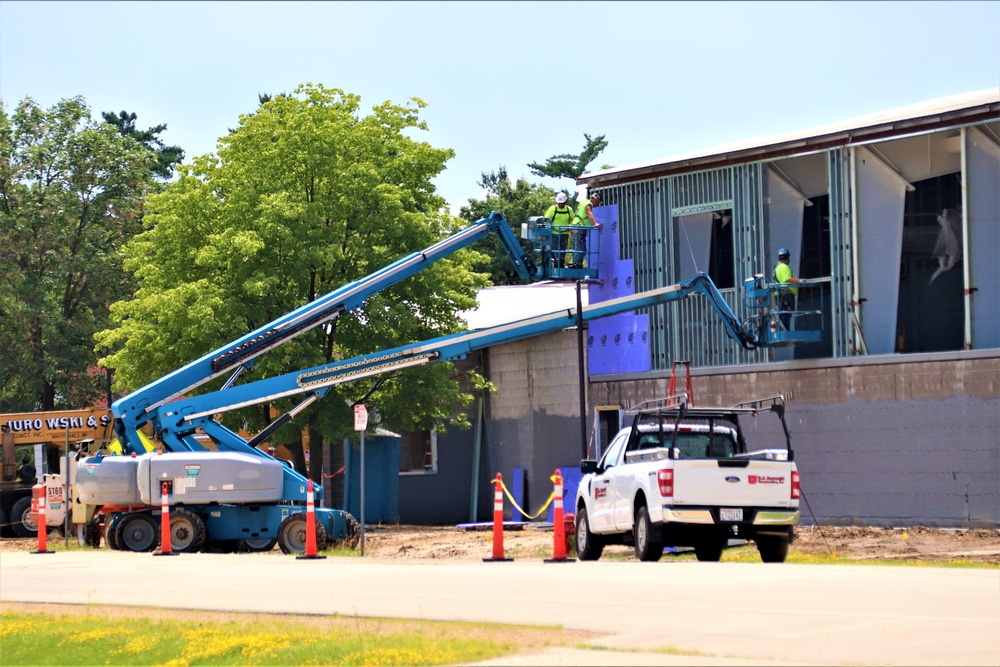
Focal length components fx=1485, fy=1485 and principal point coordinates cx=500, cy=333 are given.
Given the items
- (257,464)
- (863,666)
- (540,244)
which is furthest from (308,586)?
(540,244)

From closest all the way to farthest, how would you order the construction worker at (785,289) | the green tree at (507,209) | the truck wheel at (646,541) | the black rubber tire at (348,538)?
1. the truck wheel at (646,541)
2. the black rubber tire at (348,538)
3. the construction worker at (785,289)
4. the green tree at (507,209)

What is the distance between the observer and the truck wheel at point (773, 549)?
805 inches

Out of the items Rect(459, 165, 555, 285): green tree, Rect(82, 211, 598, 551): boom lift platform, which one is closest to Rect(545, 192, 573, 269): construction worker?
Rect(82, 211, 598, 551): boom lift platform

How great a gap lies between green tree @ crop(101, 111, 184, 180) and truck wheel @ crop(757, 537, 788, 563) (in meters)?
65.4

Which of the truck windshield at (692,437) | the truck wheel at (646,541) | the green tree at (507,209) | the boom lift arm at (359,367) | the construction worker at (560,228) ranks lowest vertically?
the truck wheel at (646,541)

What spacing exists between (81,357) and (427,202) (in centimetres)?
1939

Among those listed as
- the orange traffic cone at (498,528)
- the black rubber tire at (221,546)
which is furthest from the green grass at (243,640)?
the black rubber tire at (221,546)

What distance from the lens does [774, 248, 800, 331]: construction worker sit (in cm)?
3131

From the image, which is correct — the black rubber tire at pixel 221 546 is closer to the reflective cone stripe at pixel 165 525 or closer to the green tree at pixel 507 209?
the reflective cone stripe at pixel 165 525

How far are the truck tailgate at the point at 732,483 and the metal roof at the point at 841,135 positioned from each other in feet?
39.7

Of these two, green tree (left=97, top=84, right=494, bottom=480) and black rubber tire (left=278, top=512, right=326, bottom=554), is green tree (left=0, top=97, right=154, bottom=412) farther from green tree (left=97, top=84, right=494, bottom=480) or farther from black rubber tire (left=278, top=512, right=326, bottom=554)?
black rubber tire (left=278, top=512, right=326, bottom=554)

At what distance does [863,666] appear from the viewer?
32.0 ft

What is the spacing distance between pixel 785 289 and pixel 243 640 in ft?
70.3

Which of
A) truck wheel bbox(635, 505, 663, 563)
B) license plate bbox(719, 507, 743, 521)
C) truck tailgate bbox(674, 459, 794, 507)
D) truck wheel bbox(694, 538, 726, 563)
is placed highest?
truck tailgate bbox(674, 459, 794, 507)
